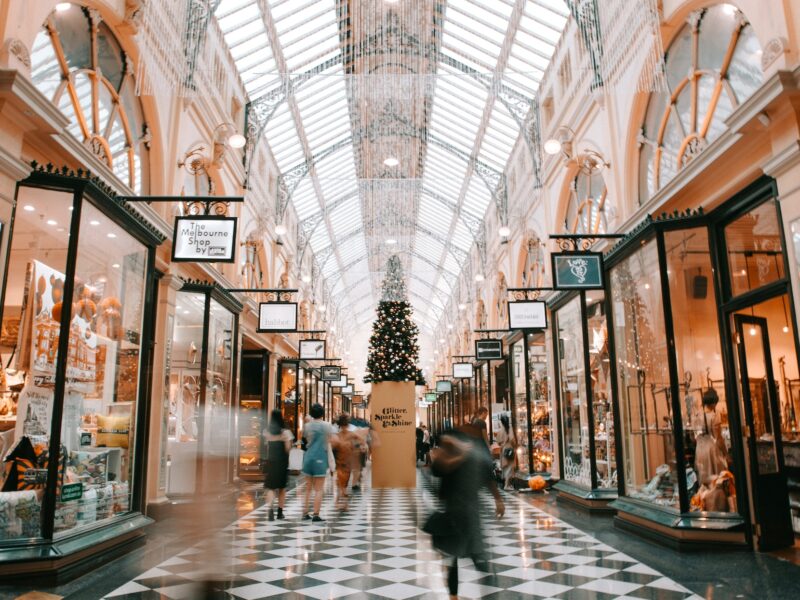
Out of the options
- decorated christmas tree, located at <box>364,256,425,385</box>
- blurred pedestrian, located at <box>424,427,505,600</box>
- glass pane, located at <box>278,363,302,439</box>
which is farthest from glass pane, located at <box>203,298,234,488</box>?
glass pane, located at <box>278,363,302,439</box>

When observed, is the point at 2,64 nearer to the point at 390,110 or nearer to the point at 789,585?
the point at 789,585

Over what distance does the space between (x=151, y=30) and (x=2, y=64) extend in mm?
3818

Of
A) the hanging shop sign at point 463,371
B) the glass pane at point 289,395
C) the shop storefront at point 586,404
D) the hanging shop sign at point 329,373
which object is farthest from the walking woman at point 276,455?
the hanging shop sign at point 329,373

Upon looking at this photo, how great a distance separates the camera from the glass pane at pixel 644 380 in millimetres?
7090

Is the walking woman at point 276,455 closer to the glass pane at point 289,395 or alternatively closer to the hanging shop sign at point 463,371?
the glass pane at point 289,395

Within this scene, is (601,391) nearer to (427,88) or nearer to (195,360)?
(195,360)

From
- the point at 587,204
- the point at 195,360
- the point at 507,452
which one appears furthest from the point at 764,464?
the point at 195,360

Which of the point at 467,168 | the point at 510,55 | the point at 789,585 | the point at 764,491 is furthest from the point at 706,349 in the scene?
the point at 467,168

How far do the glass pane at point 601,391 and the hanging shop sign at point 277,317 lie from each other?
228 inches

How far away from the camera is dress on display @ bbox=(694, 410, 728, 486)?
6555mm

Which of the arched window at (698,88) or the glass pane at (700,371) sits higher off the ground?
the arched window at (698,88)

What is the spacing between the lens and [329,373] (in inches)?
995

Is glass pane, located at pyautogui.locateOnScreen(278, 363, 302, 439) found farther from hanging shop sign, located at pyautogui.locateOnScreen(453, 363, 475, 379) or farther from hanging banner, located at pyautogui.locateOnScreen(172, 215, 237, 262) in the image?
hanging banner, located at pyautogui.locateOnScreen(172, 215, 237, 262)

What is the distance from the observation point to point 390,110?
58.6 feet
